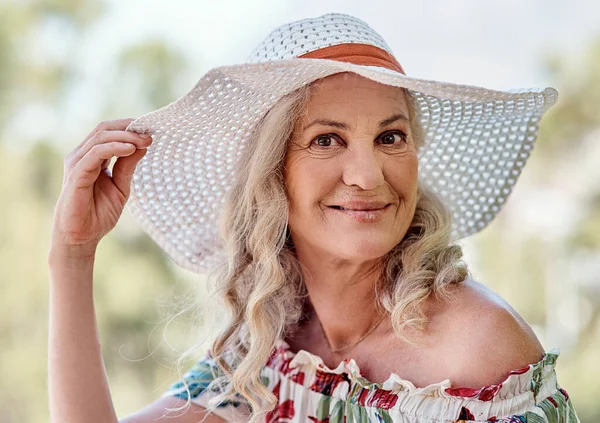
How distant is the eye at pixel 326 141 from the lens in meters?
1.80

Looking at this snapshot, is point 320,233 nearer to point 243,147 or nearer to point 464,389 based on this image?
point 243,147

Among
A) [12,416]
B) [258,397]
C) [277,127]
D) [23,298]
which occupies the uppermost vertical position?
[277,127]

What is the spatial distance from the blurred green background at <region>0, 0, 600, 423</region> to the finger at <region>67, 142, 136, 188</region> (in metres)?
7.81

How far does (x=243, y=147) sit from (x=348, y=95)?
1.13 feet

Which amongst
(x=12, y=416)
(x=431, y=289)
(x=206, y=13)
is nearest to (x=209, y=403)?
(x=431, y=289)

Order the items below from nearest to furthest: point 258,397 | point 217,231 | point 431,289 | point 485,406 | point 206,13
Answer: point 485,406 → point 431,289 → point 258,397 → point 217,231 → point 206,13

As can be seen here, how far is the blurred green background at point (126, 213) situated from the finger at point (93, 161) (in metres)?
7.81

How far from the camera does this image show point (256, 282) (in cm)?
202

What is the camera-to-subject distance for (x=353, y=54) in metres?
1.77

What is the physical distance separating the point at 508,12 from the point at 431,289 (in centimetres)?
1183

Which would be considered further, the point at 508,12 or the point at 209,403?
the point at 508,12

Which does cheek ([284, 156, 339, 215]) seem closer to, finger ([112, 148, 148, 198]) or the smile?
the smile

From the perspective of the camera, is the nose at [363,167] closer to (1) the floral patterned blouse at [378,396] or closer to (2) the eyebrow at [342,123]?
(2) the eyebrow at [342,123]

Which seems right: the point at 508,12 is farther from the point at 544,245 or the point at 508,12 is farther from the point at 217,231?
the point at 217,231
